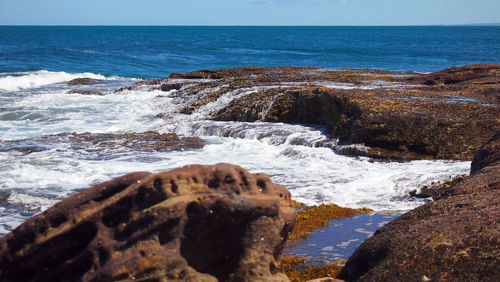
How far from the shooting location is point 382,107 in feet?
38.5

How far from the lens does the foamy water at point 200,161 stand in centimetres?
860

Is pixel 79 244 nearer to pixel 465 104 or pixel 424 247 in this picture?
pixel 424 247

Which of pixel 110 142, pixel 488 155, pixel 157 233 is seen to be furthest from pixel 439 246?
pixel 110 142

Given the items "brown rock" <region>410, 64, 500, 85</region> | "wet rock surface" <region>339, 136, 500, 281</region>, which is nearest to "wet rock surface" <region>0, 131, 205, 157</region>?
"wet rock surface" <region>339, 136, 500, 281</region>

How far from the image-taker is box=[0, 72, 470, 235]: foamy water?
8602 millimetres

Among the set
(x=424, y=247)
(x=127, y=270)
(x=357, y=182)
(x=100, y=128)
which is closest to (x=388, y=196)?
(x=357, y=182)

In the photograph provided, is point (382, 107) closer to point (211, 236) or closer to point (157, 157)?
point (157, 157)

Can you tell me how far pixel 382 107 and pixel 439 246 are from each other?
7.89 m

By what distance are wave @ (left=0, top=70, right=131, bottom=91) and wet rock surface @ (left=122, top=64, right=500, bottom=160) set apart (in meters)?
15.5

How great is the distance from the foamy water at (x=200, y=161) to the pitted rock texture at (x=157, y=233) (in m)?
3.51

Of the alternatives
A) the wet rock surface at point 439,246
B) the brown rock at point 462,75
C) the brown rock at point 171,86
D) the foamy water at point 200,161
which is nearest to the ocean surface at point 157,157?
the foamy water at point 200,161

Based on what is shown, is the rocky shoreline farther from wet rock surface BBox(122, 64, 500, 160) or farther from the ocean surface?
wet rock surface BBox(122, 64, 500, 160)

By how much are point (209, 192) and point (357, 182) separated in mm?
5764

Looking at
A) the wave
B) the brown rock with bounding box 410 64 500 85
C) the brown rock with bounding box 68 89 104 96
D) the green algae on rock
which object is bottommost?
the wave
